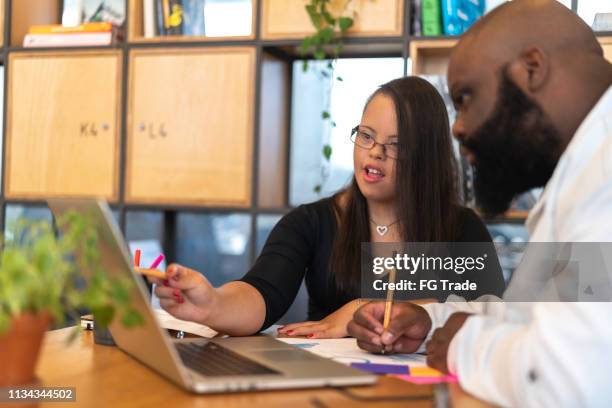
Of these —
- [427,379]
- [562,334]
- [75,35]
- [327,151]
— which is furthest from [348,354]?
[75,35]

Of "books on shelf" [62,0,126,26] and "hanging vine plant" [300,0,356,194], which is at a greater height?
"books on shelf" [62,0,126,26]

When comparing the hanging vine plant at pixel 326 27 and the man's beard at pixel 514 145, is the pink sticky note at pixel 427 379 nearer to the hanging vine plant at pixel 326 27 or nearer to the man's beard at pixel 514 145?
the man's beard at pixel 514 145

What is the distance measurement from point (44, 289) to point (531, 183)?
87 cm

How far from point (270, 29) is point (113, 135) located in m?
0.75

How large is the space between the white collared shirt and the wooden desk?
0.17ft

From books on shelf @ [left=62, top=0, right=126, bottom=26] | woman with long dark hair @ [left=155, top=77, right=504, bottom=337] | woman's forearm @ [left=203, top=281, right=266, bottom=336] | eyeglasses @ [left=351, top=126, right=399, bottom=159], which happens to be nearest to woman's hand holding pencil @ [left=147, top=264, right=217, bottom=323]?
woman's forearm @ [left=203, top=281, right=266, bottom=336]

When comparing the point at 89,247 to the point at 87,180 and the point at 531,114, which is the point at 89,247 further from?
the point at 87,180

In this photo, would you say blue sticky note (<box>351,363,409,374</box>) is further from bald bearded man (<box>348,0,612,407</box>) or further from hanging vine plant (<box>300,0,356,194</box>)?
hanging vine plant (<box>300,0,356,194</box>)

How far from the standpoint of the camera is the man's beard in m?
1.24

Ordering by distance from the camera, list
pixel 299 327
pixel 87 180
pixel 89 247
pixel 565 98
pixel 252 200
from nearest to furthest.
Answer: pixel 89 247 → pixel 565 98 → pixel 299 327 → pixel 252 200 → pixel 87 180

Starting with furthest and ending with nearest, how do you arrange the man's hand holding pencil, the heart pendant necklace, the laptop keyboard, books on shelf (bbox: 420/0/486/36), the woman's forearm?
books on shelf (bbox: 420/0/486/36), the heart pendant necklace, the woman's forearm, the man's hand holding pencil, the laptop keyboard

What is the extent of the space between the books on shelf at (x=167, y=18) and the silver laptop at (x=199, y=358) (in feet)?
6.81

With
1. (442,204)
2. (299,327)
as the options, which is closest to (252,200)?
(442,204)

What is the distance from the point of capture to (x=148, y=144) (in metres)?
3.15
